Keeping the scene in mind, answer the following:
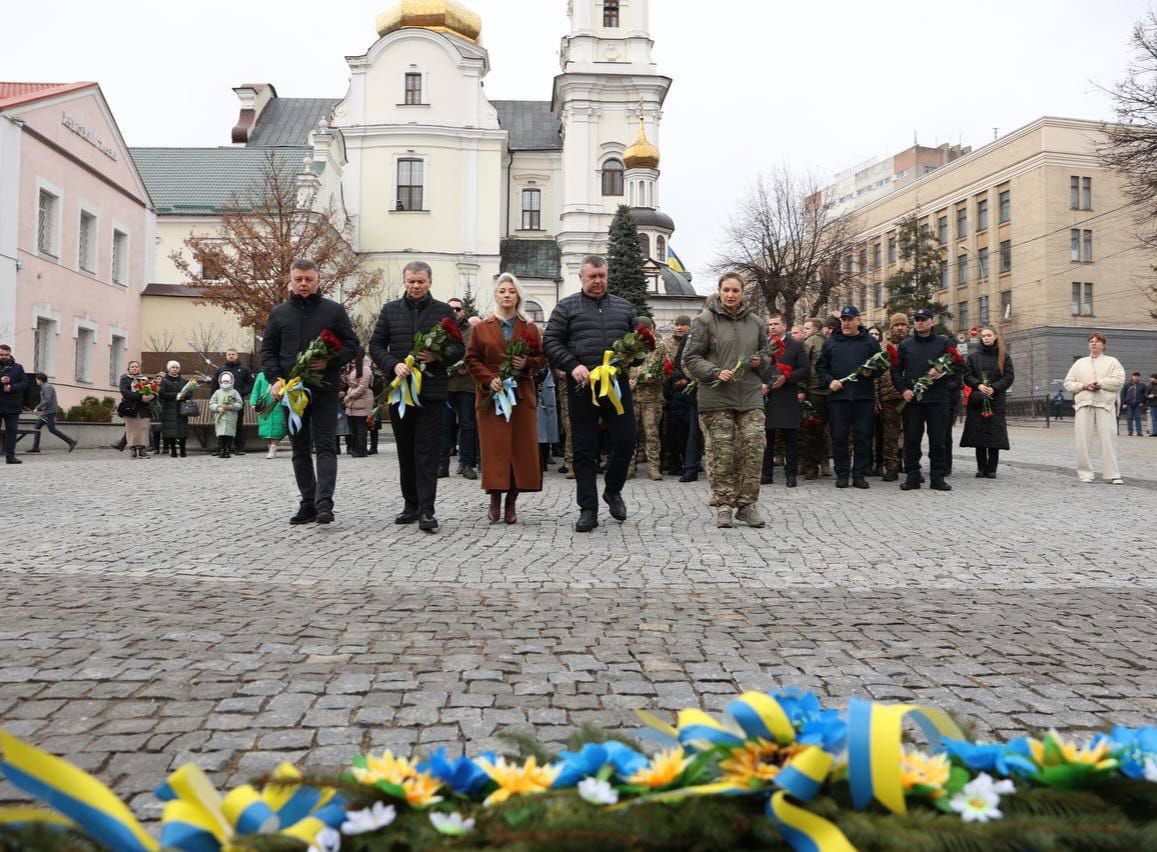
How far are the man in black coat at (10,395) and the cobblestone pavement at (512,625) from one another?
8735mm

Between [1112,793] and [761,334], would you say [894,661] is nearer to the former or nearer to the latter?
[1112,793]

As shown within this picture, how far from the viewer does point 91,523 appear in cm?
911

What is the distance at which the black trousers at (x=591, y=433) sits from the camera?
29.4 ft

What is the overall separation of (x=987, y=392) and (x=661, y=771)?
43.3 feet

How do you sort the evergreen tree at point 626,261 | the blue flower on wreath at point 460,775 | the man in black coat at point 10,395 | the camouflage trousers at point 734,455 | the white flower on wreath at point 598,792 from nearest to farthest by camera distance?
the white flower on wreath at point 598,792, the blue flower on wreath at point 460,775, the camouflage trousers at point 734,455, the man in black coat at point 10,395, the evergreen tree at point 626,261

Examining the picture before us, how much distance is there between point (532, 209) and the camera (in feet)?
206

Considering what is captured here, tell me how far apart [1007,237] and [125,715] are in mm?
65551

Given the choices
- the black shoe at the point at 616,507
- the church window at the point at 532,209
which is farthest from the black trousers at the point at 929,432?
the church window at the point at 532,209

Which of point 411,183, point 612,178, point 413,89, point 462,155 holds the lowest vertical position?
point 411,183

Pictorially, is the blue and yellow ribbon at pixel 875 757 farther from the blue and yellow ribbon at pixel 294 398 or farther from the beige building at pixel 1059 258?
the beige building at pixel 1059 258

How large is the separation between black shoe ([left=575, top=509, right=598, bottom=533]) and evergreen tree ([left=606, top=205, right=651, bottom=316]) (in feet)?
133

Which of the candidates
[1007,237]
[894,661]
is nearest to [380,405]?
[894,661]

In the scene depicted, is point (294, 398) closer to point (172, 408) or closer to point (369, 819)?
point (369, 819)

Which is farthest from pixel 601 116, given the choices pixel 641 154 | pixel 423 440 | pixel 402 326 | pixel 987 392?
pixel 423 440
